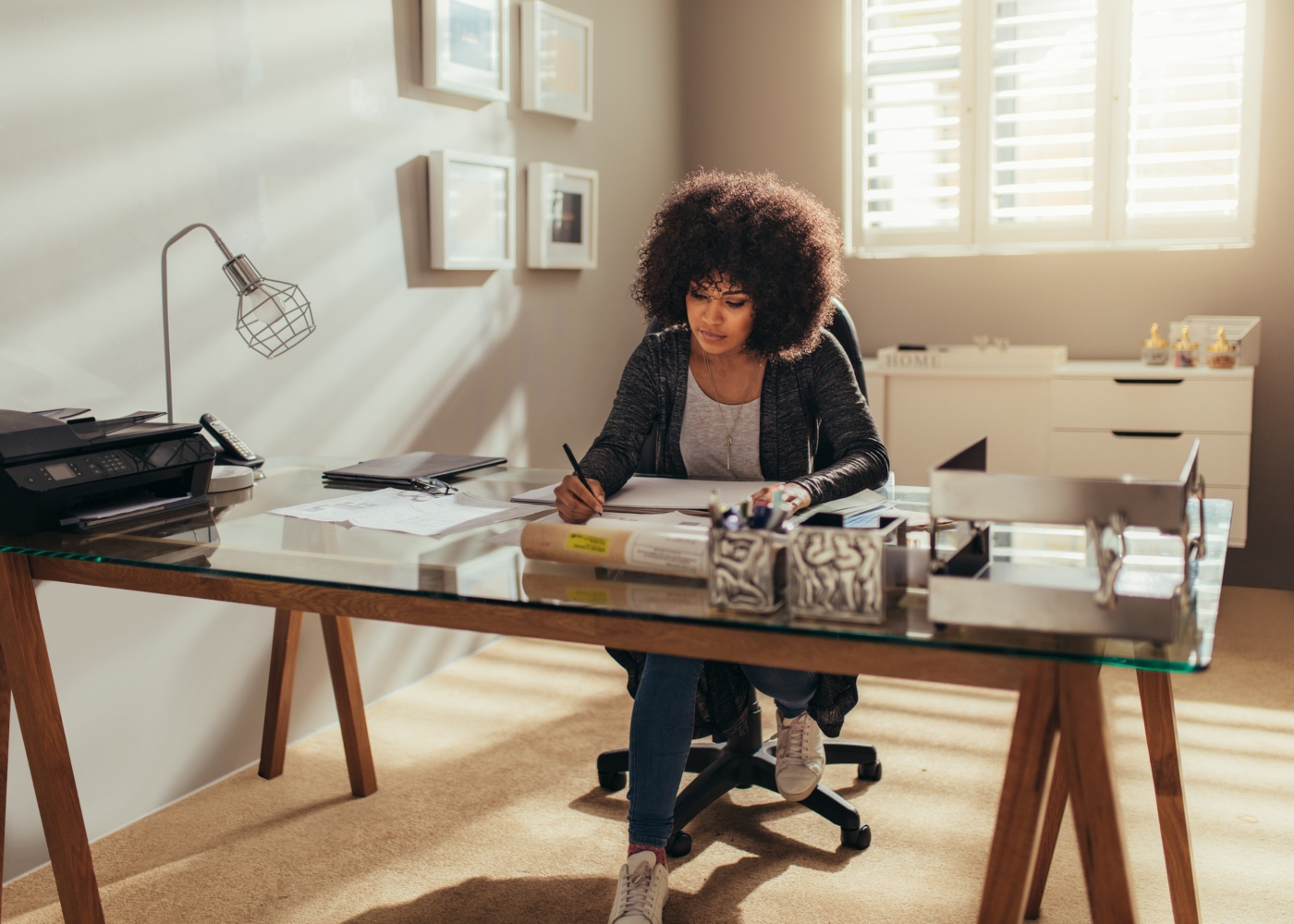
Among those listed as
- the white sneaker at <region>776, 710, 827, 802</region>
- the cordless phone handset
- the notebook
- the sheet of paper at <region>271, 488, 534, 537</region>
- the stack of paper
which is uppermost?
the cordless phone handset

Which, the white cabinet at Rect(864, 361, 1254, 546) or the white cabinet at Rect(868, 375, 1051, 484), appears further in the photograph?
the white cabinet at Rect(868, 375, 1051, 484)

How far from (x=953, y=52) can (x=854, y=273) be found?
32.7 inches

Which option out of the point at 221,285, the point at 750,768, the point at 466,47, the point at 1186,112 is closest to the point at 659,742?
the point at 750,768

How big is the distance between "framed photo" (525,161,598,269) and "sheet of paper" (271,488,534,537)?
63.2 inches

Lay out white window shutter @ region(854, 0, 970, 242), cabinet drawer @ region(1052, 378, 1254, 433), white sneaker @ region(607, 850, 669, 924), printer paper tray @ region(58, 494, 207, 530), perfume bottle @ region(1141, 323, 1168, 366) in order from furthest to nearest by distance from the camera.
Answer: white window shutter @ region(854, 0, 970, 242), perfume bottle @ region(1141, 323, 1168, 366), cabinet drawer @ region(1052, 378, 1254, 433), white sneaker @ region(607, 850, 669, 924), printer paper tray @ region(58, 494, 207, 530)

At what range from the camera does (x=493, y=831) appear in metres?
2.09

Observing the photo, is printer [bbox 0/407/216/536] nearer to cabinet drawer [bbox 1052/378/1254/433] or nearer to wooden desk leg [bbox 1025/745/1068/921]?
wooden desk leg [bbox 1025/745/1068/921]

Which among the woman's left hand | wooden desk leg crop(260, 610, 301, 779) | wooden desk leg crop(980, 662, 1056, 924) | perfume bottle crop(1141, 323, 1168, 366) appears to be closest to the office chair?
the woman's left hand

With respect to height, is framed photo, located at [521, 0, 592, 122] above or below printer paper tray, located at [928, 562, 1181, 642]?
above

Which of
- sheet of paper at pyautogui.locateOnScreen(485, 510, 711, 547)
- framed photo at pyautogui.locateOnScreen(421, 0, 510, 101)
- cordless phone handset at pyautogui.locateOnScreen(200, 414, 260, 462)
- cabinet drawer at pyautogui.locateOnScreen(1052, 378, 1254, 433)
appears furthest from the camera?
cabinet drawer at pyautogui.locateOnScreen(1052, 378, 1254, 433)

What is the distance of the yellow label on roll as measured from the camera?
1.20 metres

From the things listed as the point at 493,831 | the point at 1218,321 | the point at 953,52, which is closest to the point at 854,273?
the point at 953,52

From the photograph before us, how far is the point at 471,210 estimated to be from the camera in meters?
2.91

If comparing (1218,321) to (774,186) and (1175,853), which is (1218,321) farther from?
(1175,853)
